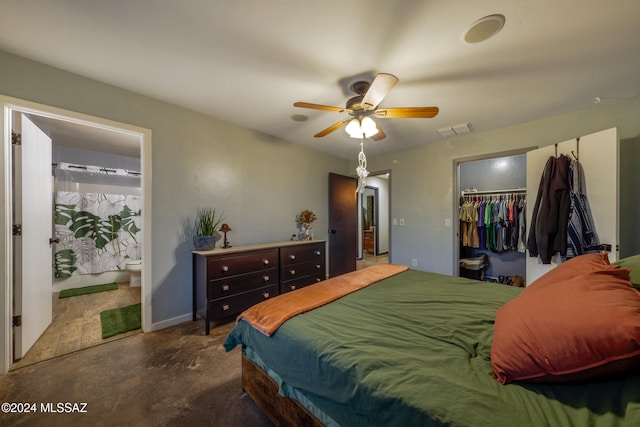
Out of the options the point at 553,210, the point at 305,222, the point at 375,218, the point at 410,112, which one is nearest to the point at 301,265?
the point at 305,222

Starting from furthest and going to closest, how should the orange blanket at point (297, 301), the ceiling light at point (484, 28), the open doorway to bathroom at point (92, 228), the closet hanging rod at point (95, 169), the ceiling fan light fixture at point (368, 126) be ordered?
the closet hanging rod at point (95, 169) < the open doorway to bathroom at point (92, 228) < the ceiling fan light fixture at point (368, 126) < the ceiling light at point (484, 28) < the orange blanket at point (297, 301)

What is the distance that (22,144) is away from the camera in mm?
1924

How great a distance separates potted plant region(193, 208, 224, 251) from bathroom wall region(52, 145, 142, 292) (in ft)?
8.18

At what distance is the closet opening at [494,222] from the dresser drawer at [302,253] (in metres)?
2.00

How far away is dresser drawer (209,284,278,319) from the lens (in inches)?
96.2

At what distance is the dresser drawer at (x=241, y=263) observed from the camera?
7.99 feet

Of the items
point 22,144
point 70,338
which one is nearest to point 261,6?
point 22,144

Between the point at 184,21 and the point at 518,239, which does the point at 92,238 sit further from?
the point at 518,239

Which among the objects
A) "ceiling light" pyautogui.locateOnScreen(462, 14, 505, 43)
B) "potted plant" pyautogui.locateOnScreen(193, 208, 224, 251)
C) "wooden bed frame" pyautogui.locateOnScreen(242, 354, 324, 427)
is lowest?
"wooden bed frame" pyautogui.locateOnScreen(242, 354, 324, 427)

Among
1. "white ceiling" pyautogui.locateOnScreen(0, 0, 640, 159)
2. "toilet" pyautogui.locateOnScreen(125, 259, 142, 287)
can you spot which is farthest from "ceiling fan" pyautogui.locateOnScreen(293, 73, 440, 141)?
"toilet" pyautogui.locateOnScreen(125, 259, 142, 287)

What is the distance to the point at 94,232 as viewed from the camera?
3896 mm

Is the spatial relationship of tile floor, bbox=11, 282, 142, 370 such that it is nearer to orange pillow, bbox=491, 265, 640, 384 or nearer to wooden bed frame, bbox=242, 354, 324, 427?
wooden bed frame, bbox=242, 354, 324, 427

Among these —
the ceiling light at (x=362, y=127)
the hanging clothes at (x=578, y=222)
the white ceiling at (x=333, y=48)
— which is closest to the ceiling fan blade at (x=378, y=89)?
the ceiling light at (x=362, y=127)

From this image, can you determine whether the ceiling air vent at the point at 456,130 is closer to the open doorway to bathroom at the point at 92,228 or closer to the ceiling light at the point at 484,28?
the ceiling light at the point at 484,28
